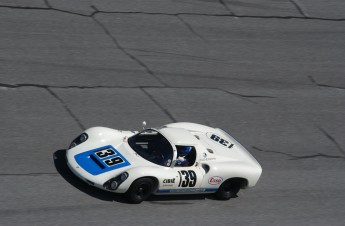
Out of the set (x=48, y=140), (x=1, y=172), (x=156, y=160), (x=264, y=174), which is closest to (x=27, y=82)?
(x=48, y=140)

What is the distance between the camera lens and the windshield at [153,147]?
10719 mm

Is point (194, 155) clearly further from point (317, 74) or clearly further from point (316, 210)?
point (317, 74)

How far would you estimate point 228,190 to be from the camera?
11.2 m

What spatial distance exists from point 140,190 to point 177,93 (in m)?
4.70

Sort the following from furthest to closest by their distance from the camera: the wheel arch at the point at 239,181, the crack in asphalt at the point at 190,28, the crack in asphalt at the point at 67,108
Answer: the crack in asphalt at the point at 190,28, the crack in asphalt at the point at 67,108, the wheel arch at the point at 239,181

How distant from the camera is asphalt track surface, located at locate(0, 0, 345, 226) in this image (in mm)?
10617

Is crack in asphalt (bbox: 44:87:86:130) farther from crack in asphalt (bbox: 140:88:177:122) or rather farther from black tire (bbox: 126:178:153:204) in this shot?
black tire (bbox: 126:178:153:204)

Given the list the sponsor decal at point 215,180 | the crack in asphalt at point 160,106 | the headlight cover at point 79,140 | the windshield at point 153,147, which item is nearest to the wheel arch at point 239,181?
the sponsor decal at point 215,180

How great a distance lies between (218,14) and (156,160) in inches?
357

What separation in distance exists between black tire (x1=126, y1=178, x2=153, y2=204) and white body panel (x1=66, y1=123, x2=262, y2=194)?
9 centimetres

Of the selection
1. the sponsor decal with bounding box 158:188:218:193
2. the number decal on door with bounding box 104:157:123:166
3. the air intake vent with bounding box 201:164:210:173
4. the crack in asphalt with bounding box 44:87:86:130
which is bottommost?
the crack in asphalt with bounding box 44:87:86:130

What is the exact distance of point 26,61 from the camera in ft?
48.8

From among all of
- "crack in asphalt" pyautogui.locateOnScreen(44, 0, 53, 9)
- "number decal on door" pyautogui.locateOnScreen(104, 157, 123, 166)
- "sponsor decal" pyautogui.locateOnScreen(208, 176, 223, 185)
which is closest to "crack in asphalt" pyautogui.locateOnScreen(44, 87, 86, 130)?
"number decal on door" pyautogui.locateOnScreen(104, 157, 123, 166)

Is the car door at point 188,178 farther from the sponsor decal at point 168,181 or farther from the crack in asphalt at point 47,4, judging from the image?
the crack in asphalt at point 47,4
